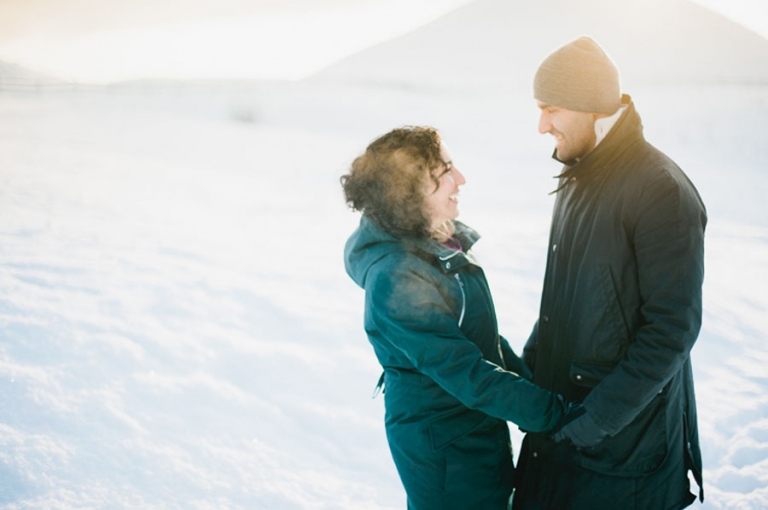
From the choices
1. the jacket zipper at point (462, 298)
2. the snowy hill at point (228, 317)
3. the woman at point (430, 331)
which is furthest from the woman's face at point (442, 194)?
the snowy hill at point (228, 317)

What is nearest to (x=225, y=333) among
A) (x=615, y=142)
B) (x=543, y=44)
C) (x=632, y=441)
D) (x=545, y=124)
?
(x=545, y=124)

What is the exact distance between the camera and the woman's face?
173cm

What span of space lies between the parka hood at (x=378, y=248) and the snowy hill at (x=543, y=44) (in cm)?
2419

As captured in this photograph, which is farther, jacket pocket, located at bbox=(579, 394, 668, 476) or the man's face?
the man's face

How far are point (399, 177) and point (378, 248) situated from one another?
0.23m

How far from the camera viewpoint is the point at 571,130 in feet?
6.17

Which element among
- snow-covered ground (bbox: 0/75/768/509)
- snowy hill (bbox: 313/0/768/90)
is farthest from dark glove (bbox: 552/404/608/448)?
snowy hill (bbox: 313/0/768/90)

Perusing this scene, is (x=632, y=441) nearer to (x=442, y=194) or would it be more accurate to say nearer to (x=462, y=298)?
(x=462, y=298)

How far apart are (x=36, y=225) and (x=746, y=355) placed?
6.80 meters

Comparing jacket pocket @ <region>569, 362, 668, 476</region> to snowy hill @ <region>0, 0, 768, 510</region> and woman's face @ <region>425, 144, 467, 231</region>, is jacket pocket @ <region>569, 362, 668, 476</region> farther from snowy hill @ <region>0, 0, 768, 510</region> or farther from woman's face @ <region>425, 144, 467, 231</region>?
snowy hill @ <region>0, 0, 768, 510</region>

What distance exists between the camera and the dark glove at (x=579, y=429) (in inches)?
64.2

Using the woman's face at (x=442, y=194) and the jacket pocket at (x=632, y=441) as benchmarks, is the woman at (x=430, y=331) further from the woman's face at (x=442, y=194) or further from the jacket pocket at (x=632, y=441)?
the jacket pocket at (x=632, y=441)

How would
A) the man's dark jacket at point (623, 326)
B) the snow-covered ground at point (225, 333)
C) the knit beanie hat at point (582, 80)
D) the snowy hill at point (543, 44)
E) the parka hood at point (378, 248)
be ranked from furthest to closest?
the snowy hill at point (543, 44) → the snow-covered ground at point (225, 333) → the knit beanie hat at point (582, 80) → the parka hood at point (378, 248) → the man's dark jacket at point (623, 326)

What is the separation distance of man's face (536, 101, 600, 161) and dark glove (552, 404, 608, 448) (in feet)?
2.76
